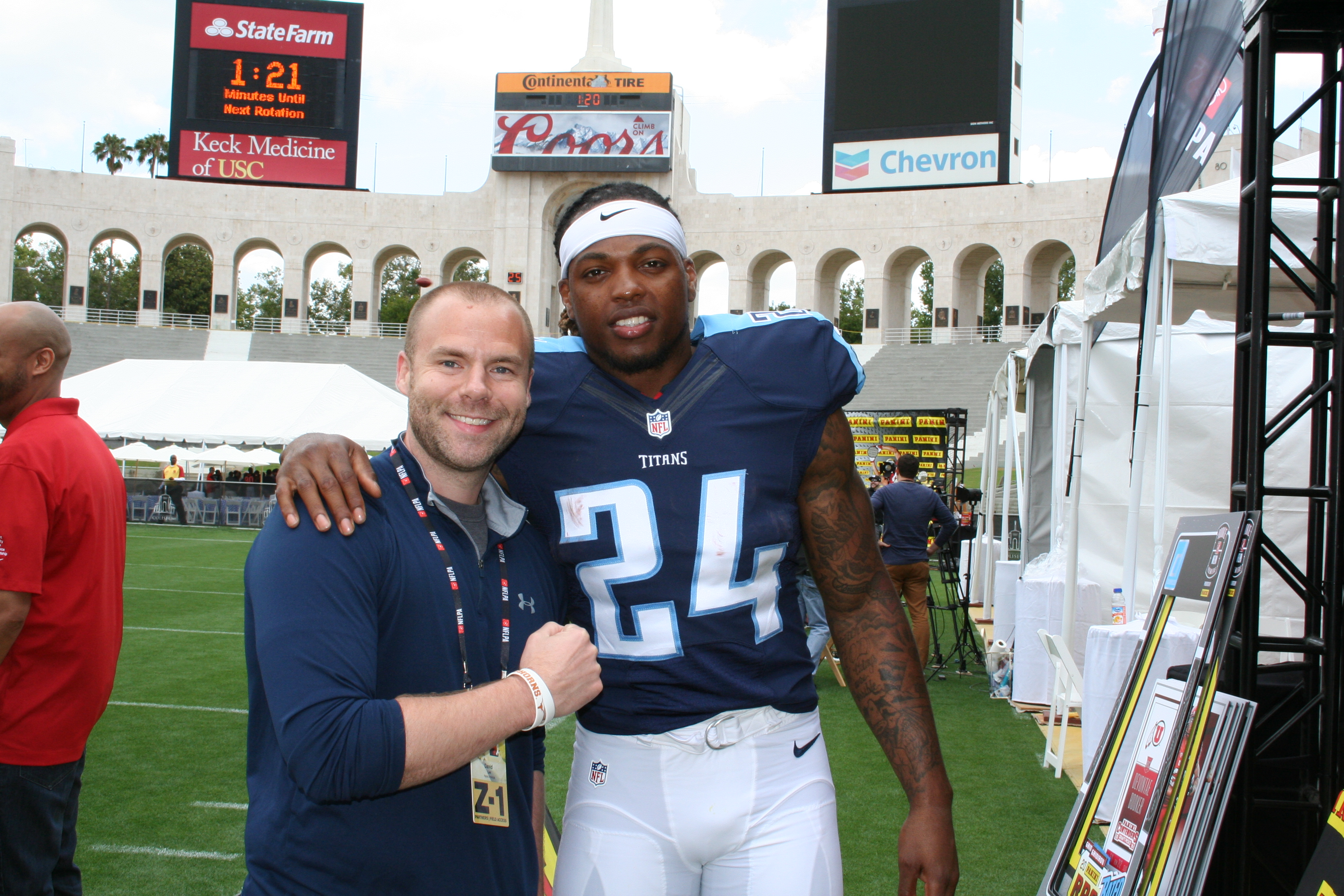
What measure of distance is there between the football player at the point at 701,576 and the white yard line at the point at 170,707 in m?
6.36

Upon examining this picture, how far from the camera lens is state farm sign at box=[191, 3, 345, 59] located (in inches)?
1563

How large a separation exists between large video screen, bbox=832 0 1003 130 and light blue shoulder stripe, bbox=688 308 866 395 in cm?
3848

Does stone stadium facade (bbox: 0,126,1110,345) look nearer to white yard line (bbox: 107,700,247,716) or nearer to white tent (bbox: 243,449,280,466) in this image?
white tent (bbox: 243,449,280,466)

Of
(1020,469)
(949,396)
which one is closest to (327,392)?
(1020,469)

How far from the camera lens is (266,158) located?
1625 inches

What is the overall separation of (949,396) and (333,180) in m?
25.9

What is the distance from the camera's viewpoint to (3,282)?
41.6 m

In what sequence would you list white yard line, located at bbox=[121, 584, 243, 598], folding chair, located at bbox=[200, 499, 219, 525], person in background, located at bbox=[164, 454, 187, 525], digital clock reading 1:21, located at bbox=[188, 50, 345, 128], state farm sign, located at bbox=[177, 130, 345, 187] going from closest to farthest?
1. white yard line, located at bbox=[121, 584, 243, 598]
2. person in background, located at bbox=[164, 454, 187, 525]
3. folding chair, located at bbox=[200, 499, 219, 525]
4. digital clock reading 1:21, located at bbox=[188, 50, 345, 128]
5. state farm sign, located at bbox=[177, 130, 345, 187]

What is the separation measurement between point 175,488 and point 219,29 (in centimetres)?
2604

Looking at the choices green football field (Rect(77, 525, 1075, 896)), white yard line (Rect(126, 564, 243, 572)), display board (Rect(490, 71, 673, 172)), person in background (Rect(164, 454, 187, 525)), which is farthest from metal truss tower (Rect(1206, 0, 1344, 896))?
display board (Rect(490, 71, 673, 172))

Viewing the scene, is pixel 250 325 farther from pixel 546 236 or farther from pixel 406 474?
pixel 406 474

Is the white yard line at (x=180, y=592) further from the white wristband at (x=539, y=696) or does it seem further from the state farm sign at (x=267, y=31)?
the state farm sign at (x=267, y=31)

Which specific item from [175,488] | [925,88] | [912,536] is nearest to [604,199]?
[912,536]

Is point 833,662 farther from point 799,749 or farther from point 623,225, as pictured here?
point 623,225
